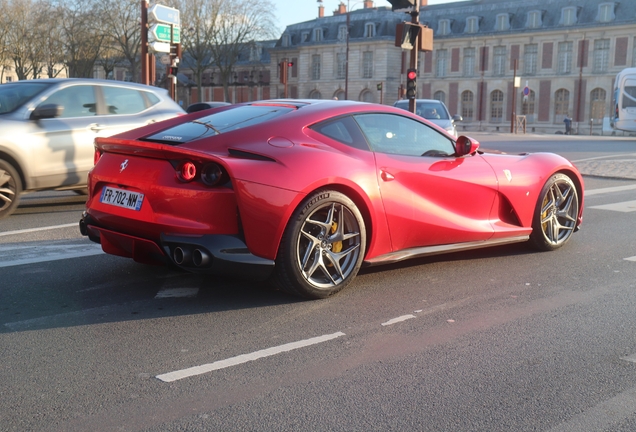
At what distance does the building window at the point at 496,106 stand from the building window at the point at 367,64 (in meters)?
14.2

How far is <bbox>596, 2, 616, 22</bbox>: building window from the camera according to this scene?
72.3m

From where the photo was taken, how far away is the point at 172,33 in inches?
858

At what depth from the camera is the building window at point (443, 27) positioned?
275 ft

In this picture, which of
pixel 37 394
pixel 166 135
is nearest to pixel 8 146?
pixel 166 135

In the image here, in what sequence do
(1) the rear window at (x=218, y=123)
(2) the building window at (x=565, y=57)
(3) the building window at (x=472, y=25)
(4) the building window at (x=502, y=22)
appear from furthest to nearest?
1. (3) the building window at (x=472, y=25)
2. (4) the building window at (x=502, y=22)
3. (2) the building window at (x=565, y=57)
4. (1) the rear window at (x=218, y=123)

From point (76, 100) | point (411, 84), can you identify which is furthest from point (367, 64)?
point (76, 100)

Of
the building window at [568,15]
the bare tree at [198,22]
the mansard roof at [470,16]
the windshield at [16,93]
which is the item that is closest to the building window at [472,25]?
the mansard roof at [470,16]

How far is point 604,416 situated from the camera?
124 inches

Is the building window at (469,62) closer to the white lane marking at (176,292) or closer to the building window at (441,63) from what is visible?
the building window at (441,63)

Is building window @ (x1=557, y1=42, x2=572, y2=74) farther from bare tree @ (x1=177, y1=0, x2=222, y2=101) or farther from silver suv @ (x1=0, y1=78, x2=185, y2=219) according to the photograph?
silver suv @ (x1=0, y1=78, x2=185, y2=219)

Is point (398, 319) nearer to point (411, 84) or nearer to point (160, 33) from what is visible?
point (411, 84)

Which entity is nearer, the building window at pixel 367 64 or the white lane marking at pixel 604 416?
the white lane marking at pixel 604 416

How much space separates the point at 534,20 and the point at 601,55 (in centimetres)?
826

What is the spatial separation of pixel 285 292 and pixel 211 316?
A: 622mm
